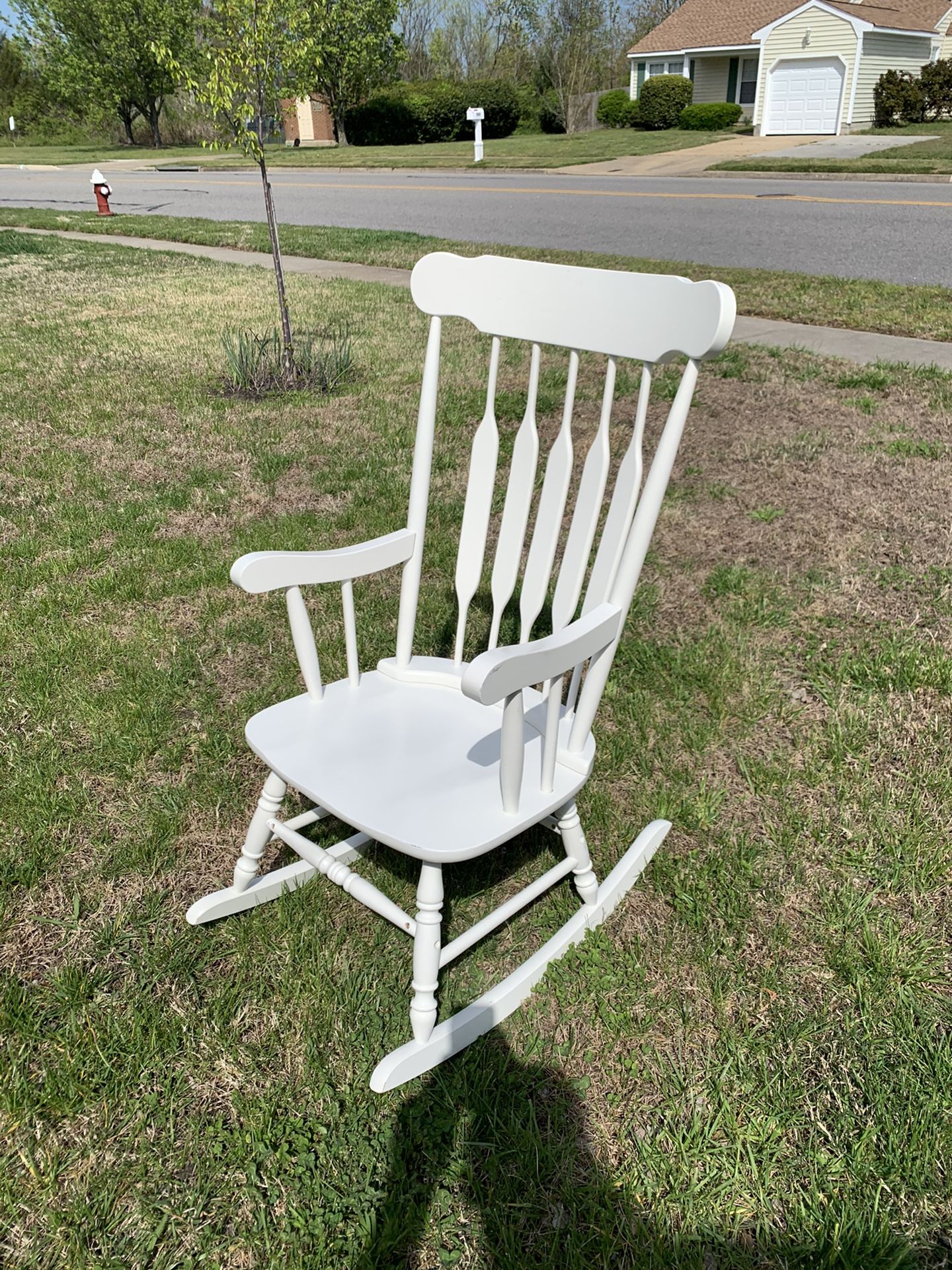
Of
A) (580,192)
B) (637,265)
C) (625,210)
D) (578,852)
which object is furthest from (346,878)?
(580,192)

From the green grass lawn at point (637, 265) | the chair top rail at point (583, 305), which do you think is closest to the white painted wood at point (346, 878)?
the chair top rail at point (583, 305)

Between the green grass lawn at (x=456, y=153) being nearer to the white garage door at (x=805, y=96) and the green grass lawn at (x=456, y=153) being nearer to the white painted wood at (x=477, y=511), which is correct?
the white garage door at (x=805, y=96)

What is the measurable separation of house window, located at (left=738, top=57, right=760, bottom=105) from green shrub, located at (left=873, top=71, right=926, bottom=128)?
19.9ft

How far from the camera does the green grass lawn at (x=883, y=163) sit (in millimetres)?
14500

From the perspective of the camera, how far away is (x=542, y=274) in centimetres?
174

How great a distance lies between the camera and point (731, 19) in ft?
92.0

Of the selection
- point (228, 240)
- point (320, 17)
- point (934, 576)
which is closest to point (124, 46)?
point (228, 240)

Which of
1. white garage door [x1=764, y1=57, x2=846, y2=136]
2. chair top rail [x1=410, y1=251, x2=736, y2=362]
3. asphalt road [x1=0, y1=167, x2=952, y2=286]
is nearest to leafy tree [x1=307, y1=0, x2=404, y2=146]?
asphalt road [x1=0, y1=167, x2=952, y2=286]

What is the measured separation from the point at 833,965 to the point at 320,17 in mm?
5145

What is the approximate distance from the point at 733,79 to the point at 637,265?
26146 mm

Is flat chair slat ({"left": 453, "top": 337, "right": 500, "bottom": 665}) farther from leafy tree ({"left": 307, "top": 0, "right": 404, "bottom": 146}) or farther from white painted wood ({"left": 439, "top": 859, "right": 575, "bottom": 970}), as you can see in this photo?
leafy tree ({"left": 307, "top": 0, "right": 404, "bottom": 146})

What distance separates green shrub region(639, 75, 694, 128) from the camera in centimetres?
2548

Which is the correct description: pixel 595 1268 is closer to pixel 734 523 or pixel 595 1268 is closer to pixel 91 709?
pixel 91 709

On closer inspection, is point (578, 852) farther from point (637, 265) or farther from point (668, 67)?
point (668, 67)
